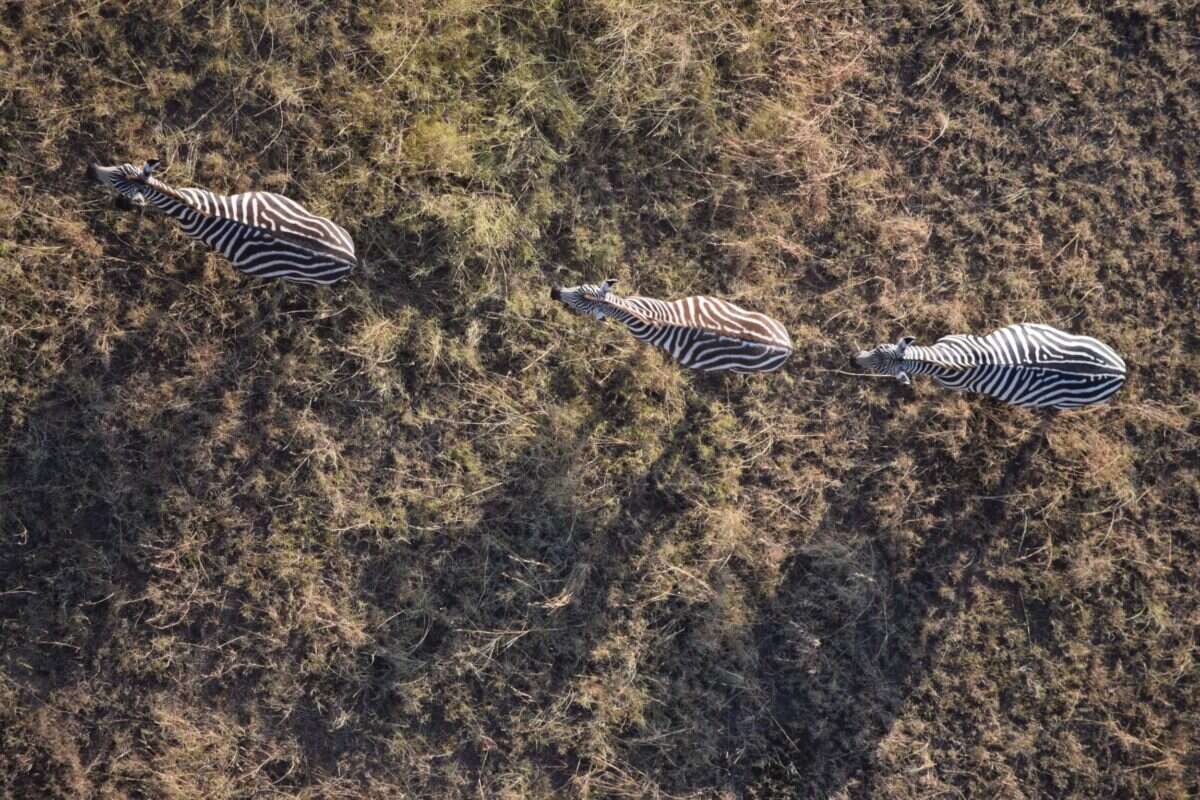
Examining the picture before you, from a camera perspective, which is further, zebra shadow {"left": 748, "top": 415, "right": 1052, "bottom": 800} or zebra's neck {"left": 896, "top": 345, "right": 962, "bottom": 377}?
zebra shadow {"left": 748, "top": 415, "right": 1052, "bottom": 800}

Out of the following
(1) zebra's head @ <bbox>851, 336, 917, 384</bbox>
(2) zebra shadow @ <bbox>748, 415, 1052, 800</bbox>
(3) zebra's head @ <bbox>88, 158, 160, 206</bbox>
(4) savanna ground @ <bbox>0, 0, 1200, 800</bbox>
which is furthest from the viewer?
(2) zebra shadow @ <bbox>748, 415, 1052, 800</bbox>

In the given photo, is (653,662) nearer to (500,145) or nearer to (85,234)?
(500,145)

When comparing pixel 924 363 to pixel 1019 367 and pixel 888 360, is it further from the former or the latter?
pixel 1019 367

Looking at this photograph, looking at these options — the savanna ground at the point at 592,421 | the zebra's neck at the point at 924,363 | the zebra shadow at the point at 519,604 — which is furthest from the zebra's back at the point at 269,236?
the zebra's neck at the point at 924,363

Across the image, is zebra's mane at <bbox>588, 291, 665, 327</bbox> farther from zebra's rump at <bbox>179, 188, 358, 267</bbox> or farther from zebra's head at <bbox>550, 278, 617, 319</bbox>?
zebra's rump at <bbox>179, 188, 358, 267</bbox>

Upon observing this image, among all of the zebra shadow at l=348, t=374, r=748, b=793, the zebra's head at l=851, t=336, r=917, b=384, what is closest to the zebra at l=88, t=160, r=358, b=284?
the zebra shadow at l=348, t=374, r=748, b=793

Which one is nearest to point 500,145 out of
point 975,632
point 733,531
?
point 733,531
